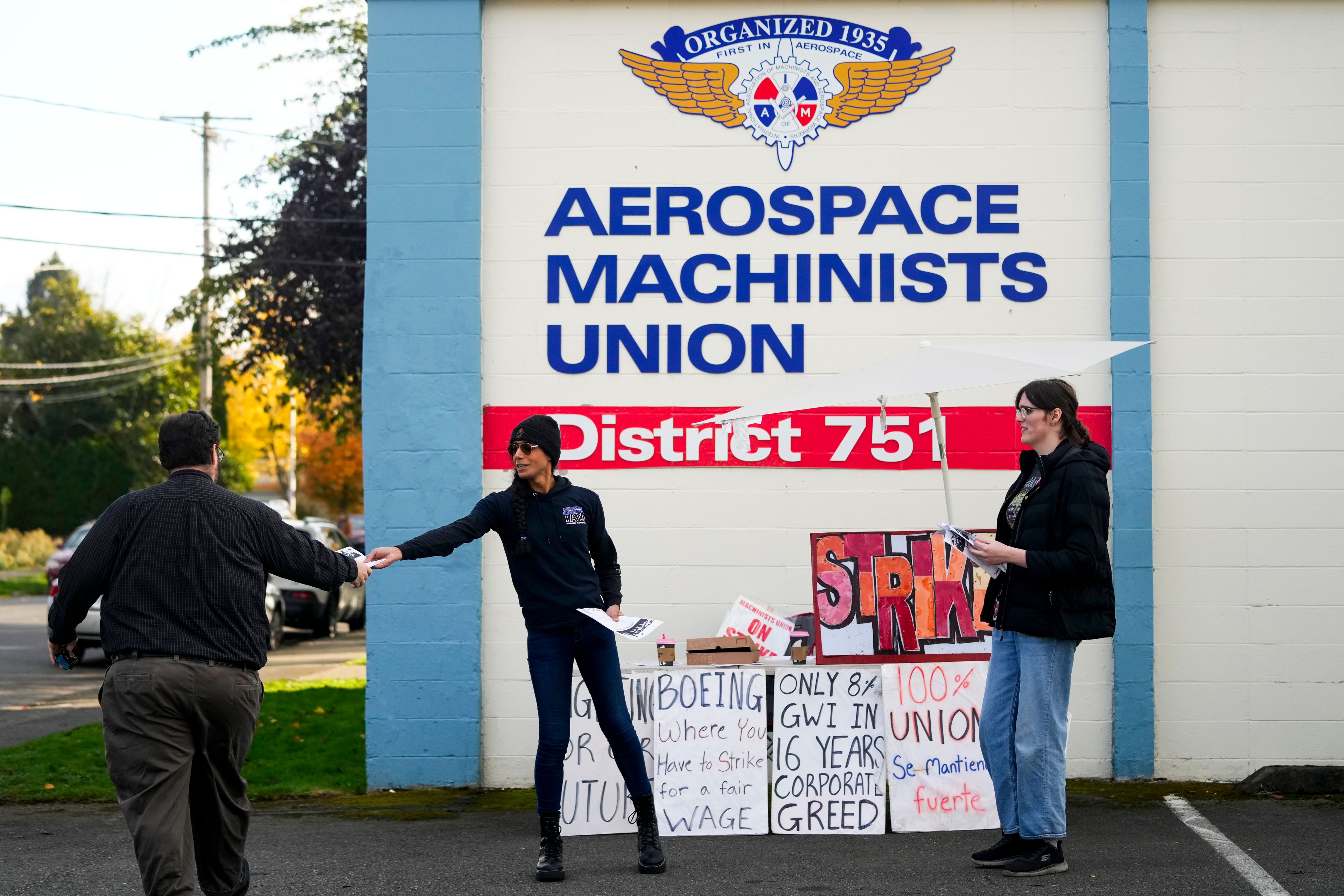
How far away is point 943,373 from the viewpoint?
19.4 ft

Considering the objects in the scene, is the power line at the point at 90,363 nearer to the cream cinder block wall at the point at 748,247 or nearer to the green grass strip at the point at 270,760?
the green grass strip at the point at 270,760

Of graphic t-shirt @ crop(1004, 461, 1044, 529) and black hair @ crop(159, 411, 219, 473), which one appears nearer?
black hair @ crop(159, 411, 219, 473)

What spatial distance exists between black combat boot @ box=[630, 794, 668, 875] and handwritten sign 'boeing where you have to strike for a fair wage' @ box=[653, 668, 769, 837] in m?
0.65

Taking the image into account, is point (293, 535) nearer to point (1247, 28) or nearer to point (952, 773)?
point (952, 773)

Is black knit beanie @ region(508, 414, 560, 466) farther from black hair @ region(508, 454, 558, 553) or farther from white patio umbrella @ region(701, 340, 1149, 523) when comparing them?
white patio umbrella @ region(701, 340, 1149, 523)

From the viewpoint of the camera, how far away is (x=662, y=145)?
25.0 ft

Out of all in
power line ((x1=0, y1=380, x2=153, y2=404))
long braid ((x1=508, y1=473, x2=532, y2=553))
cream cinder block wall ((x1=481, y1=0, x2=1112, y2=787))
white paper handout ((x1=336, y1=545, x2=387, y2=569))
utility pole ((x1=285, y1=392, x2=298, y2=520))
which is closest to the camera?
white paper handout ((x1=336, y1=545, x2=387, y2=569))

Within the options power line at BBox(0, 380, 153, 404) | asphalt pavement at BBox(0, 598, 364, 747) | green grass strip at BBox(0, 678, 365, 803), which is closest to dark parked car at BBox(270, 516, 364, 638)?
asphalt pavement at BBox(0, 598, 364, 747)

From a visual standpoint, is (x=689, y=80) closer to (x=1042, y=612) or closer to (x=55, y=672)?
(x=1042, y=612)

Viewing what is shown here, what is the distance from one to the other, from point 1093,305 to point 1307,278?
1.18 meters

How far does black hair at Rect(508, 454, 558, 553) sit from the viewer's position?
18.5ft

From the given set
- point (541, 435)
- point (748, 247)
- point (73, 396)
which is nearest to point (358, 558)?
point (541, 435)

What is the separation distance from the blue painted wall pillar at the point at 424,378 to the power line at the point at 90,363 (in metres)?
37.2

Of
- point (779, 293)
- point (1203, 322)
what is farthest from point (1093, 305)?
point (779, 293)
